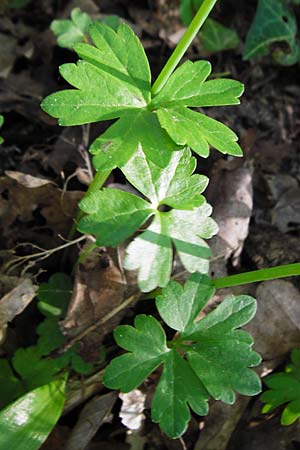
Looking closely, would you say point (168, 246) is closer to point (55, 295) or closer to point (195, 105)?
point (195, 105)

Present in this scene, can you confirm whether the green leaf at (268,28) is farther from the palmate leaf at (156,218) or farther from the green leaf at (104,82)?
the palmate leaf at (156,218)

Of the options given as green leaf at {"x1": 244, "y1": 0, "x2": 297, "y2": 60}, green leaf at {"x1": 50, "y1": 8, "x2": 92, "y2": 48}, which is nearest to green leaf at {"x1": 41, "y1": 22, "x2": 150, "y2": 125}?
green leaf at {"x1": 50, "y1": 8, "x2": 92, "y2": 48}

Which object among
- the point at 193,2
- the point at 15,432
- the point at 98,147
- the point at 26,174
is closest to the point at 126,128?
the point at 98,147

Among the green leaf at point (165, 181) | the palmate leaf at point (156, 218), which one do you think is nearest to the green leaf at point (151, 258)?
the palmate leaf at point (156, 218)

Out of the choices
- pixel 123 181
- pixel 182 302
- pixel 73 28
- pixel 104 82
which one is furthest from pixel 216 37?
pixel 182 302

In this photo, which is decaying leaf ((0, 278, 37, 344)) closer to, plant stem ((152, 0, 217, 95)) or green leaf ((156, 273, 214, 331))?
green leaf ((156, 273, 214, 331))
